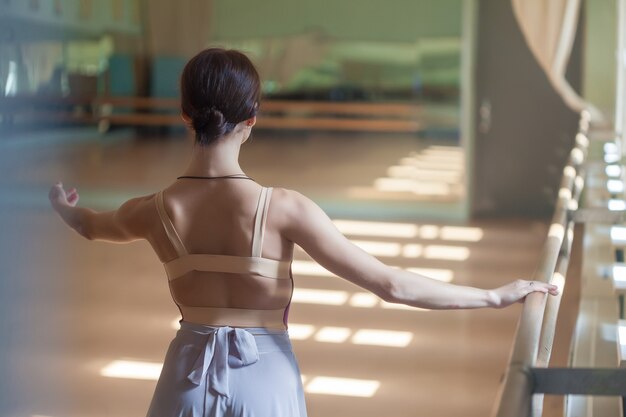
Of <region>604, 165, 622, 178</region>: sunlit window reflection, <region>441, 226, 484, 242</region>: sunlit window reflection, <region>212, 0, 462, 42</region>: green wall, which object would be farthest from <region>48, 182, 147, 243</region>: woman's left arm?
<region>212, 0, 462, 42</region>: green wall

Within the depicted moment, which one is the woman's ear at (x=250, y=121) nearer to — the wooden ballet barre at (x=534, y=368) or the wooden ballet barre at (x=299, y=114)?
the wooden ballet barre at (x=534, y=368)

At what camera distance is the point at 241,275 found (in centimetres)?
179

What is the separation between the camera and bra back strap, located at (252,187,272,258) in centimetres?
177

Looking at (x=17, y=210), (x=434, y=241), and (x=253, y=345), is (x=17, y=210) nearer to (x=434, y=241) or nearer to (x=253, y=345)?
(x=434, y=241)

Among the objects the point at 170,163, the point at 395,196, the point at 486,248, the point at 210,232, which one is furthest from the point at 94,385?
the point at 170,163

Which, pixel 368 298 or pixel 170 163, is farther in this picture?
pixel 170 163

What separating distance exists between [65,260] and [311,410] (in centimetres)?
382

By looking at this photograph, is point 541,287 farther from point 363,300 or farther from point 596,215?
point 363,300

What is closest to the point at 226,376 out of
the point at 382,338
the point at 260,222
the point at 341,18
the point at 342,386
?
the point at 260,222

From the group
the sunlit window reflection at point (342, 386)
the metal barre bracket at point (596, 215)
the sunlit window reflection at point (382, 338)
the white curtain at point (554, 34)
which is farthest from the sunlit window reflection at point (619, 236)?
the white curtain at point (554, 34)

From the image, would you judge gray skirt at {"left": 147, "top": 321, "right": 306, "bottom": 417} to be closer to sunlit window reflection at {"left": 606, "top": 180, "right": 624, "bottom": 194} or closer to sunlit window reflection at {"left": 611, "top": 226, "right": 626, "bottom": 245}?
sunlit window reflection at {"left": 611, "top": 226, "right": 626, "bottom": 245}

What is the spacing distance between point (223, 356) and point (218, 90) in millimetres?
479

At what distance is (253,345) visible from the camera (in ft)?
5.89

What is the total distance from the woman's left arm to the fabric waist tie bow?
274 mm
